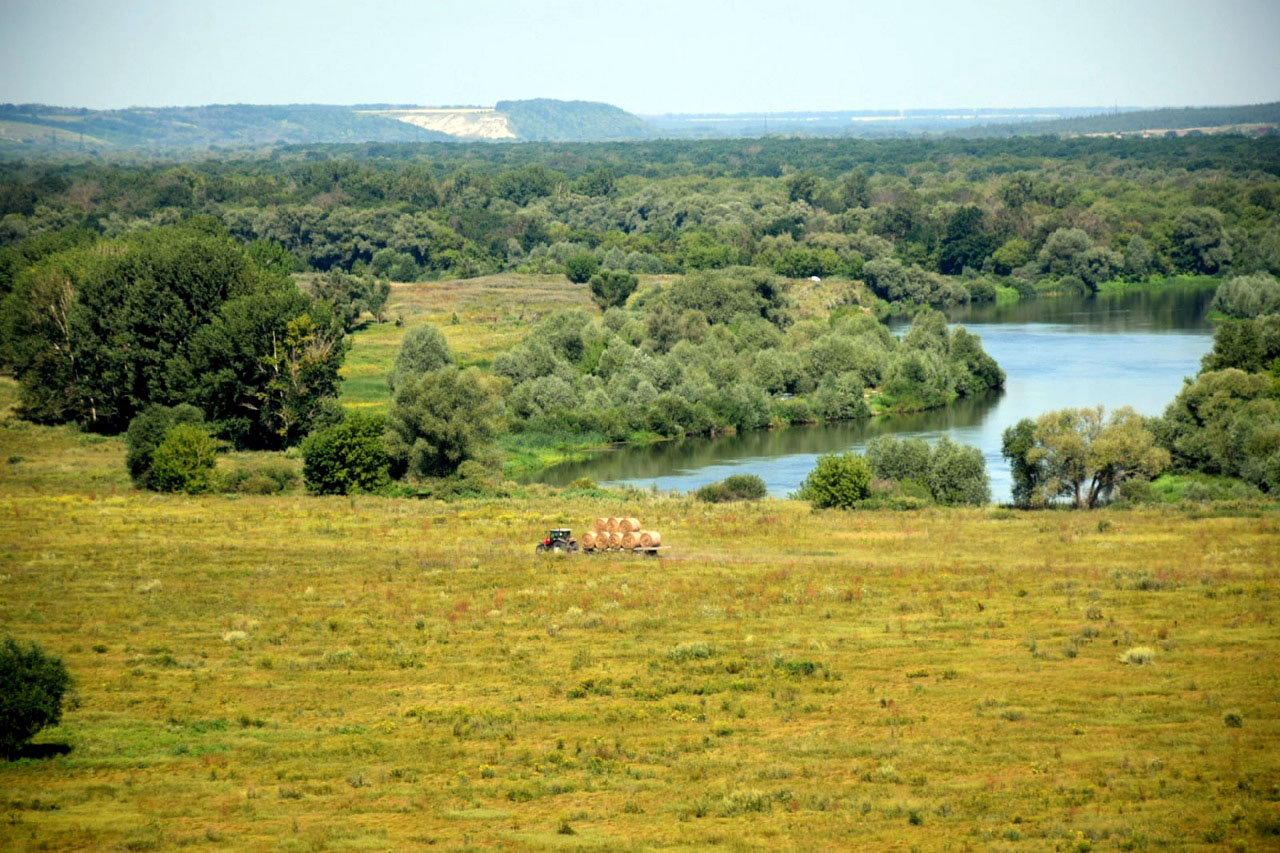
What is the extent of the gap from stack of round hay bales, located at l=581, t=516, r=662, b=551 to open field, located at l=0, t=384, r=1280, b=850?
0.78 meters

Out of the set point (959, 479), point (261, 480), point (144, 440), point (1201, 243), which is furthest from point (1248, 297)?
point (144, 440)

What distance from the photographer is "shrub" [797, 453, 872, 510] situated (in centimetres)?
5097

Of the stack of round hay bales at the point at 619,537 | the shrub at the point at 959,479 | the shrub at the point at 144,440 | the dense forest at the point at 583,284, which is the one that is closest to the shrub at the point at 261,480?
the shrub at the point at 144,440

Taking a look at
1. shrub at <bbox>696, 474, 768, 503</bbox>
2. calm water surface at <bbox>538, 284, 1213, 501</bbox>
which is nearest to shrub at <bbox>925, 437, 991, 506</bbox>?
calm water surface at <bbox>538, 284, 1213, 501</bbox>

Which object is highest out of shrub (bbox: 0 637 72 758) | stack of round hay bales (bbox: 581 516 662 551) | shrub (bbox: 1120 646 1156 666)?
shrub (bbox: 0 637 72 758)

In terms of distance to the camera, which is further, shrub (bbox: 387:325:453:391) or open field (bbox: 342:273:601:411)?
open field (bbox: 342:273:601:411)

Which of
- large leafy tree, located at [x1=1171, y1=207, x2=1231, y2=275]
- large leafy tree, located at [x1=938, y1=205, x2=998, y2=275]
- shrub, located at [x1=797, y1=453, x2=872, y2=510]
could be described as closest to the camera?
shrub, located at [x1=797, y1=453, x2=872, y2=510]

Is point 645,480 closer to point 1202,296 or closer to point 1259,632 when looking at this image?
point 1259,632

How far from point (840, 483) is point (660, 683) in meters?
24.0

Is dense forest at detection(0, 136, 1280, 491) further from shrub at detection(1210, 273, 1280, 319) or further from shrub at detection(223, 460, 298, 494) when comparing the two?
shrub at detection(223, 460, 298, 494)

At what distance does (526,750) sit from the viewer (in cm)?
2411

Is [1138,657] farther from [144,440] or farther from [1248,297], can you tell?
[1248,297]

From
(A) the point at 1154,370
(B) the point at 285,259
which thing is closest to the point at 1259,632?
(A) the point at 1154,370

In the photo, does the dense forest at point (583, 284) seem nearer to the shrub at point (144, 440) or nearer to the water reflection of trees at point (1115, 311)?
the shrub at point (144, 440)
